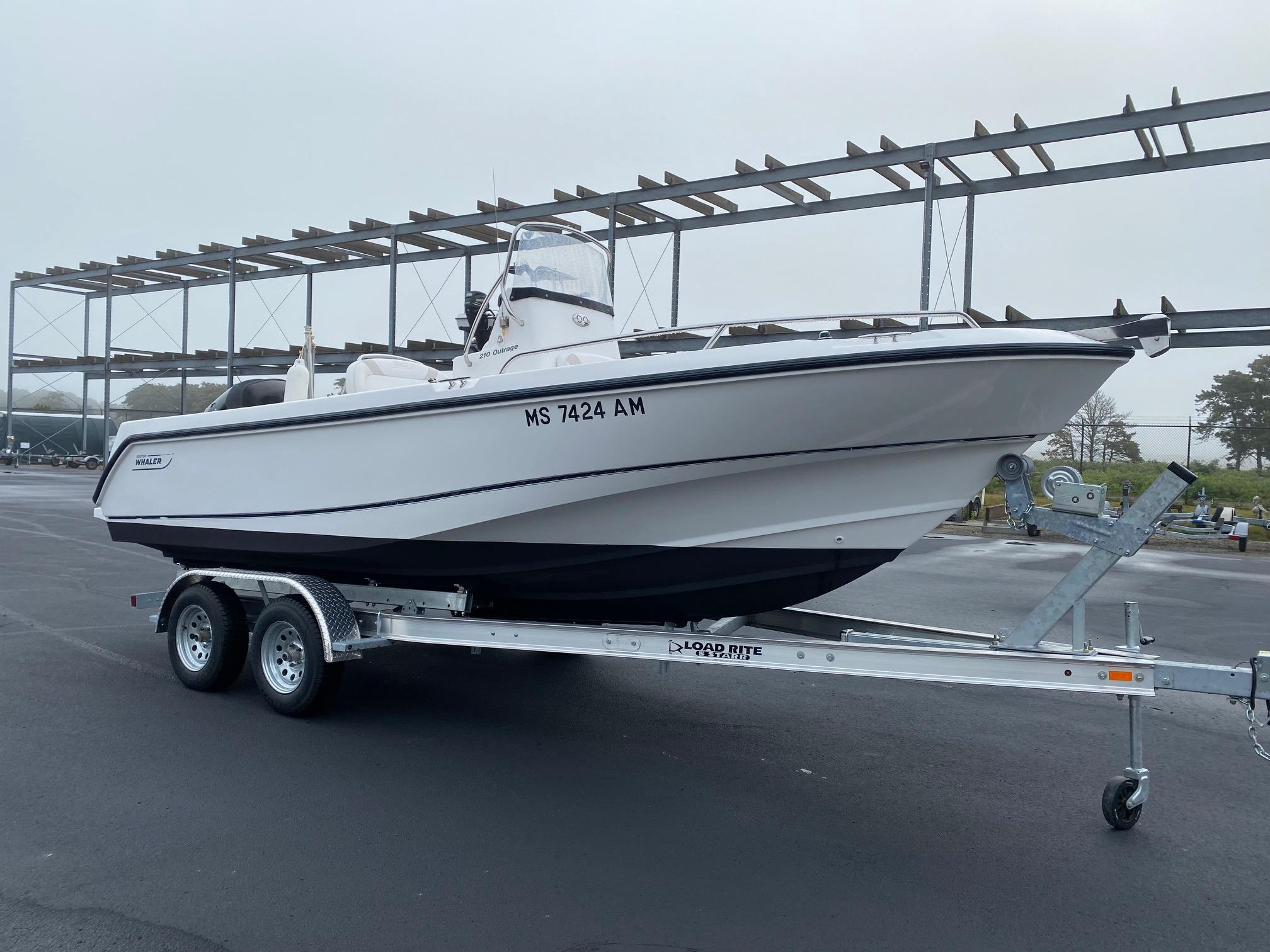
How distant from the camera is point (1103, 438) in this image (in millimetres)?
19438

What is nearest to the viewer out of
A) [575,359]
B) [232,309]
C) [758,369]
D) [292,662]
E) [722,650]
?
Answer: [758,369]

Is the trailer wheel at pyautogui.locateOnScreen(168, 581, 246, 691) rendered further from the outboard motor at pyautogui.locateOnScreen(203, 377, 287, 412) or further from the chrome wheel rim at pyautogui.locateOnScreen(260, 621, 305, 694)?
the outboard motor at pyautogui.locateOnScreen(203, 377, 287, 412)

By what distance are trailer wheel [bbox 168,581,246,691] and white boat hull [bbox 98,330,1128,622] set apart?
1.79 feet

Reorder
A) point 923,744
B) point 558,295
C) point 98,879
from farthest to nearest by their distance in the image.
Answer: point 558,295
point 923,744
point 98,879

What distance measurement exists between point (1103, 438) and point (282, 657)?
1865 centimetres

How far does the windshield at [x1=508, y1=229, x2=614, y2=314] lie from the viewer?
548 centimetres

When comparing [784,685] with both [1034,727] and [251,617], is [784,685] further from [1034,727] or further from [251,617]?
[251,617]

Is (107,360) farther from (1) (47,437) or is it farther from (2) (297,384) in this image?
(2) (297,384)

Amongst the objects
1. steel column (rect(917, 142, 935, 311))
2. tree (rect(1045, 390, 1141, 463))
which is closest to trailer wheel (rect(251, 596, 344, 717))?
steel column (rect(917, 142, 935, 311))

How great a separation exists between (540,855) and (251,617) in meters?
3.12

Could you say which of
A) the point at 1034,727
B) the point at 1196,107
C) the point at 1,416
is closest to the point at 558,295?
the point at 1034,727

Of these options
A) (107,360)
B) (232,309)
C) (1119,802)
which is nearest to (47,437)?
(107,360)

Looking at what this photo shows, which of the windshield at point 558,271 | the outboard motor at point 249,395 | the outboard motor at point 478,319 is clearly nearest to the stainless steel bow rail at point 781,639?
the outboard motor at point 249,395

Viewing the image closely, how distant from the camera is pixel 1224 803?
3994 mm
